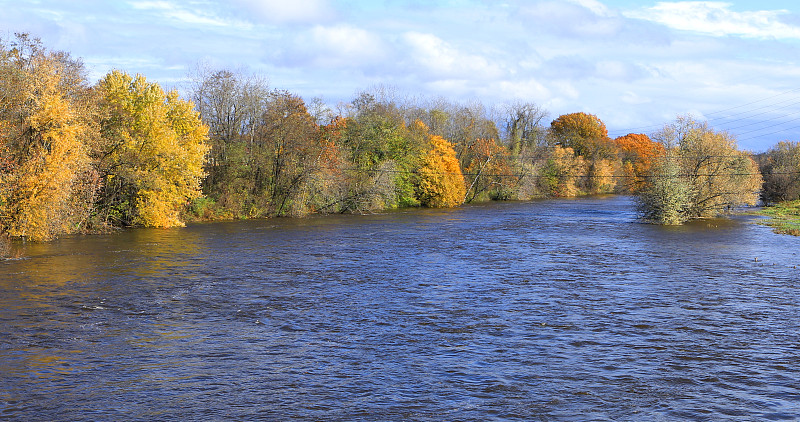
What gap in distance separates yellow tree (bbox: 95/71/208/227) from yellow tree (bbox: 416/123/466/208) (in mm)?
34410

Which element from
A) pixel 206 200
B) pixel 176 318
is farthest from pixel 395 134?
pixel 176 318

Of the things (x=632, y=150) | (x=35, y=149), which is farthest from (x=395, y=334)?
(x=632, y=150)

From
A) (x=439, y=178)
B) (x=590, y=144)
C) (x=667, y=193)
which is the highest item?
(x=590, y=144)

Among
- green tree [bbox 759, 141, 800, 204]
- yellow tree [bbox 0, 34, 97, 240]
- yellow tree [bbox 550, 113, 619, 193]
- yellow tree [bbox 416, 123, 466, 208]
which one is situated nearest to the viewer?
yellow tree [bbox 0, 34, 97, 240]

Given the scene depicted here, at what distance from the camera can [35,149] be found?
36812 millimetres

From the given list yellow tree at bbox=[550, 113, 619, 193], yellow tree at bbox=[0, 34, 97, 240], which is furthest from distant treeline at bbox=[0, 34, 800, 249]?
yellow tree at bbox=[550, 113, 619, 193]

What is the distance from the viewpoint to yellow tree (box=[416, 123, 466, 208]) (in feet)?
259

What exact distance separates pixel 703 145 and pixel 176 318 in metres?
55.2

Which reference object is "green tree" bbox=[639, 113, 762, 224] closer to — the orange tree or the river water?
the river water

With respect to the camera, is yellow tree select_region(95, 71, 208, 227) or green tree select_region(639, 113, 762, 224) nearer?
yellow tree select_region(95, 71, 208, 227)

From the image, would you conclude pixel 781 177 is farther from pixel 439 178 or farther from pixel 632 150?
pixel 632 150

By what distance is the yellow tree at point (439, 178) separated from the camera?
3103 inches

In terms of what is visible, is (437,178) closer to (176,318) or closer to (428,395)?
(176,318)

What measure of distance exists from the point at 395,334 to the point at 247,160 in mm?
44248
